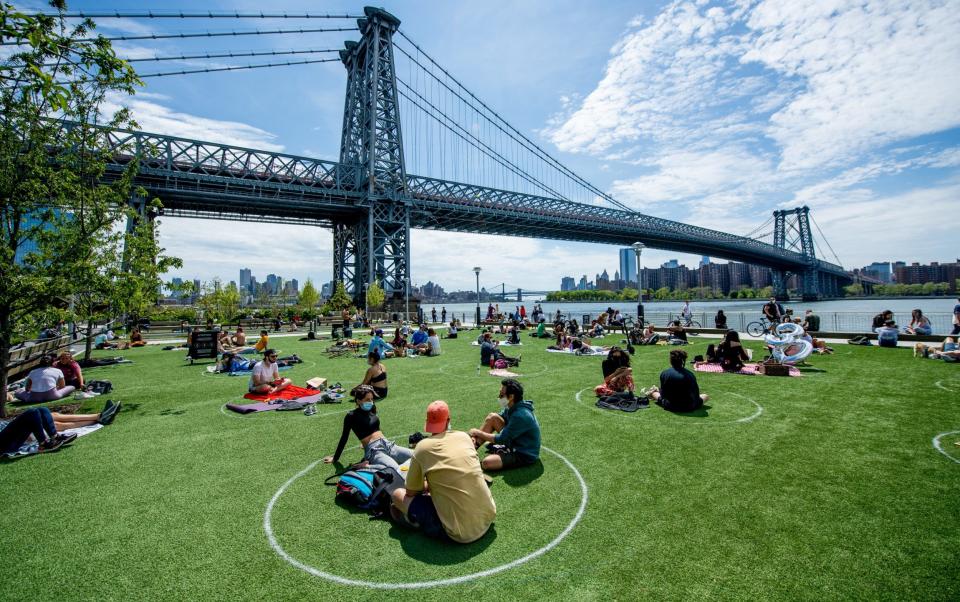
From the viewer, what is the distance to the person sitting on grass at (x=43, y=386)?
8812 mm

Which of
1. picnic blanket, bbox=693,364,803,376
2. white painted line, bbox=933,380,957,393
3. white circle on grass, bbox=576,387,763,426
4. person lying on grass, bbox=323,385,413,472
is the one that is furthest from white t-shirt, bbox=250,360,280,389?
white painted line, bbox=933,380,957,393

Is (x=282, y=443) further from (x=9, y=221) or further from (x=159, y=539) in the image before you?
(x=9, y=221)

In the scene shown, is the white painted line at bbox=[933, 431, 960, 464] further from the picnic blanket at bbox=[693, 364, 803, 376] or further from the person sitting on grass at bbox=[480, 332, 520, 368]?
the person sitting on grass at bbox=[480, 332, 520, 368]

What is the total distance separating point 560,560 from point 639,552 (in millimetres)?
705

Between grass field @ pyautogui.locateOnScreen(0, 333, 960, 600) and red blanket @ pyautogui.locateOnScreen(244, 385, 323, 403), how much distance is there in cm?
105

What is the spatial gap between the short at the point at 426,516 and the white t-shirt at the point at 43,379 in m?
10.1

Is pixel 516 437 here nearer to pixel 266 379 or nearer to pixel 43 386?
pixel 266 379

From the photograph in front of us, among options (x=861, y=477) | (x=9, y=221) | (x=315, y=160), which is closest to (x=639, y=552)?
(x=861, y=477)

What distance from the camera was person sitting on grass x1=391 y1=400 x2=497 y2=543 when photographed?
365 cm

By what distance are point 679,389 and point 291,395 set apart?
8.20m

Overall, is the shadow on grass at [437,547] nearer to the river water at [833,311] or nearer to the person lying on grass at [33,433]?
the person lying on grass at [33,433]

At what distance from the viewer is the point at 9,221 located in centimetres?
756

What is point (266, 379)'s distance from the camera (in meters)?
9.39

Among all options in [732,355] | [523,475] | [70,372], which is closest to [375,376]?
[523,475]
